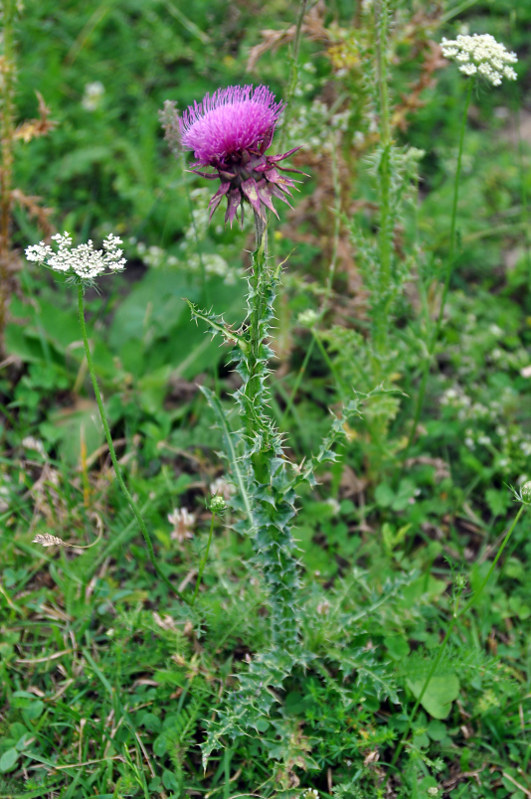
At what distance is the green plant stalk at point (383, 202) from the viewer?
7.64 feet

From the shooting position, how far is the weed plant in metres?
2.06

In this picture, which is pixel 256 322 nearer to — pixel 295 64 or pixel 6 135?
pixel 295 64

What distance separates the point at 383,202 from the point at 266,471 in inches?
46.8

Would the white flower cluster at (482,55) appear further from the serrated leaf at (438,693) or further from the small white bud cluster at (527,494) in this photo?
the serrated leaf at (438,693)

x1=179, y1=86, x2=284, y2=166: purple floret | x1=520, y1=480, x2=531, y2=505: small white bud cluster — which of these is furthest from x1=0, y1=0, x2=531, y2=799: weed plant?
x1=520, y1=480, x2=531, y2=505: small white bud cluster

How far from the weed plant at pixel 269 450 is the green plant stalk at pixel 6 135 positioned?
1 centimetres

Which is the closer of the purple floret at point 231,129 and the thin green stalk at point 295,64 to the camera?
the purple floret at point 231,129

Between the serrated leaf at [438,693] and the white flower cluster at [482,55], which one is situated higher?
the white flower cluster at [482,55]

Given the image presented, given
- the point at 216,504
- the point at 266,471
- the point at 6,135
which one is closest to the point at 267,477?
the point at 266,471

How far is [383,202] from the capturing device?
259 centimetres

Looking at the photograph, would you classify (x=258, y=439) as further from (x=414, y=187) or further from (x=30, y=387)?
(x=30, y=387)

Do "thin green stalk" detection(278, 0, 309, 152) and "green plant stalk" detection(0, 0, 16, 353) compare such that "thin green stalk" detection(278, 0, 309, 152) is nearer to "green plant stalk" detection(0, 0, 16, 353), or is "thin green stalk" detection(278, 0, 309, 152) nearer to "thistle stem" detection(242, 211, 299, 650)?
"thistle stem" detection(242, 211, 299, 650)

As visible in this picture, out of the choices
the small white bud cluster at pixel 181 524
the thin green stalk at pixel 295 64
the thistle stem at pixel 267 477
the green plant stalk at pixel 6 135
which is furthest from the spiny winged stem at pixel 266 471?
the green plant stalk at pixel 6 135

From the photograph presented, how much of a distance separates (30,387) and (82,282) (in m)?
1.66
